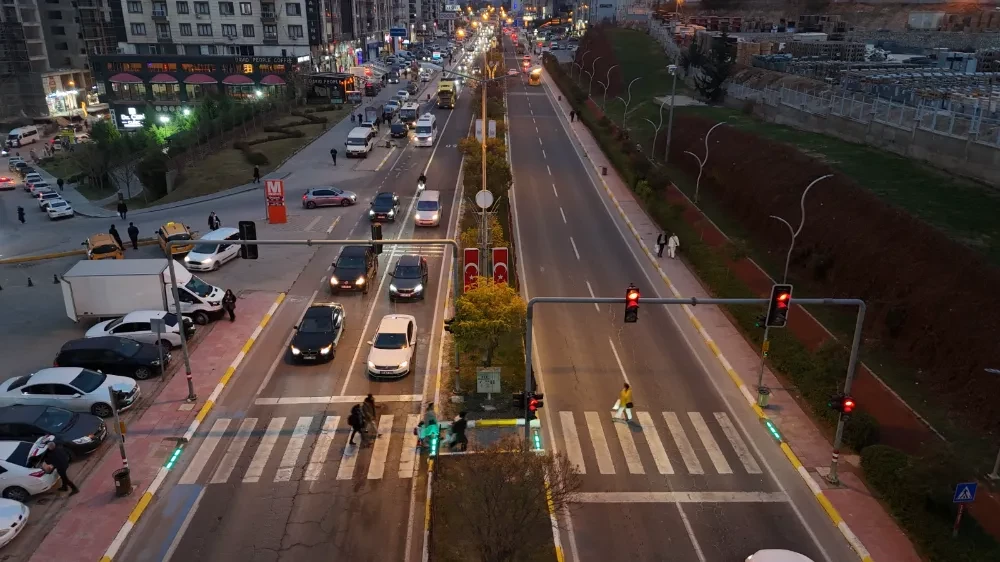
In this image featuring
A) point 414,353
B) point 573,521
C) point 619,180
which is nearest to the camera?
point 573,521

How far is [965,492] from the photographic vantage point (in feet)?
47.7

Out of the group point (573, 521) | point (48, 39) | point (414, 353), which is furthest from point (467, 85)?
point (573, 521)

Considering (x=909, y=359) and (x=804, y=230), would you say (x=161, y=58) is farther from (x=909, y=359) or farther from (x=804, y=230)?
(x=909, y=359)

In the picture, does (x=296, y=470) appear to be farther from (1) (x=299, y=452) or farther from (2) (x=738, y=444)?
(2) (x=738, y=444)

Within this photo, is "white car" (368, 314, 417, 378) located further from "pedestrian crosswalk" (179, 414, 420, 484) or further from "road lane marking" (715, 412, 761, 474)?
"road lane marking" (715, 412, 761, 474)

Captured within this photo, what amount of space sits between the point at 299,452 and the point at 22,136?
10012cm

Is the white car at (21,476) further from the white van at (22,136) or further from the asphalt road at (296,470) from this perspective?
the white van at (22,136)

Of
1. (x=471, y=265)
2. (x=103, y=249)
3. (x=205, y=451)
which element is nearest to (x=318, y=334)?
(x=471, y=265)

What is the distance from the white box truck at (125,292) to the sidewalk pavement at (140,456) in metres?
1.24

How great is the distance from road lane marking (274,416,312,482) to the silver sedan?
25.5 metres

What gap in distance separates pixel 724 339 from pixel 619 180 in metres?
27.1

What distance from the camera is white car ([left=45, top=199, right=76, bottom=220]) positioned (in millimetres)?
51062

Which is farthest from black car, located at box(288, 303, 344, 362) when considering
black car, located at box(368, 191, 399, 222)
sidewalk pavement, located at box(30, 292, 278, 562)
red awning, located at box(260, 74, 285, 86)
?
red awning, located at box(260, 74, 285, 86)

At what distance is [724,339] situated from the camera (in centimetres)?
2686
